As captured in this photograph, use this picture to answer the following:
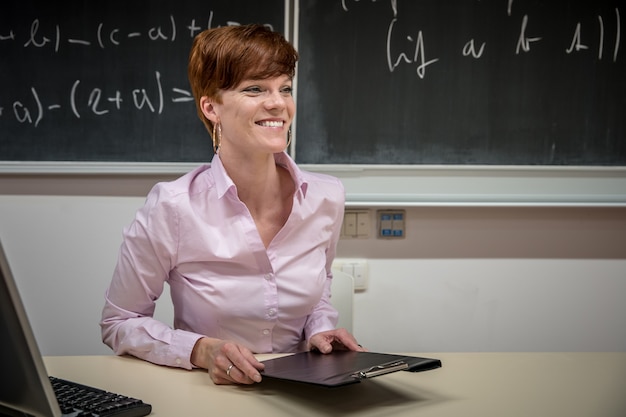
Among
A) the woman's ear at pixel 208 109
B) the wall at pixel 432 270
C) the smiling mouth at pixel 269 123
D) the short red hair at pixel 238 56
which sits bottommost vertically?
the wall at pixel 432 270

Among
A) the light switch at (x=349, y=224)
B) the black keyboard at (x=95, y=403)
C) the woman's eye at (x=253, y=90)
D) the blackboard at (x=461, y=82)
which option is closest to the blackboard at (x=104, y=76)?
the blackboard at (x=461, y=82)

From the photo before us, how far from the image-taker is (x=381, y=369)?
118cm


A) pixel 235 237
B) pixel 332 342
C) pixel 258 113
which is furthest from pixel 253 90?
pixel 332 342

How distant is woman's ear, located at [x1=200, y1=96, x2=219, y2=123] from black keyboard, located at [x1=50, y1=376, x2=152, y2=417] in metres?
0.76

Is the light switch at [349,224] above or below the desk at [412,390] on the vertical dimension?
above

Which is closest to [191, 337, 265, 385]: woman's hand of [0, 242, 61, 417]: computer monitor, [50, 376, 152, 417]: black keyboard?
[50, 376, 152, 417]: black keyboard

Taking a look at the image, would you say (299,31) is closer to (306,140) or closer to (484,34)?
(306,140)

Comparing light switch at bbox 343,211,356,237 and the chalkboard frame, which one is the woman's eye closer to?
the chalkboard frame

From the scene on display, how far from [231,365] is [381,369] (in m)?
0.28

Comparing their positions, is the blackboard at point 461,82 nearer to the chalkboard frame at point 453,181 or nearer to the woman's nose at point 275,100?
the chalkboard frame at point 453,181

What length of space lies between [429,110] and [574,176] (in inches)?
22.8

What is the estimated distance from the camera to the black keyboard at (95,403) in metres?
1.06

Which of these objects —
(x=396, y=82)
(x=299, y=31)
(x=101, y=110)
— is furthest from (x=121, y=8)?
(x=396, y=82)

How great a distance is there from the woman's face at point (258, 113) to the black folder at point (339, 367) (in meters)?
0.53
